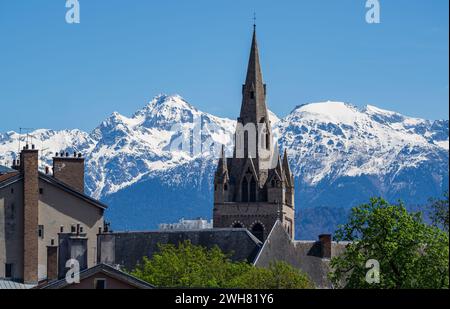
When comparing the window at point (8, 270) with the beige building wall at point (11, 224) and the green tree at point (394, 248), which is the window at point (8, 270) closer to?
the beige building wall at point (11, 224)

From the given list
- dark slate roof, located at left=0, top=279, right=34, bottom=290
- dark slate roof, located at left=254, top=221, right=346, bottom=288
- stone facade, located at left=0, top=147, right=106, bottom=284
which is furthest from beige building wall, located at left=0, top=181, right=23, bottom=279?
dark slate roof, located at left=254, top=221, right=346, bottom=288

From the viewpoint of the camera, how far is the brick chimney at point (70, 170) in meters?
107

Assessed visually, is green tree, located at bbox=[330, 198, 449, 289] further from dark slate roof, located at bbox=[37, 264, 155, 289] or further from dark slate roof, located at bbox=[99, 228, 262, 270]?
dark slate roof, located at bbox=[99, 228, 262, 270]

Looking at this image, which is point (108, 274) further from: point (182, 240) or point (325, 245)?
point (325, 245)

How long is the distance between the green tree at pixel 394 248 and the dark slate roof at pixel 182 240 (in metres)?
57.0

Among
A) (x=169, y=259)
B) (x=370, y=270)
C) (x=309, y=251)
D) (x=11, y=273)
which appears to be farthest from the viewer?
(x=309, y=251)

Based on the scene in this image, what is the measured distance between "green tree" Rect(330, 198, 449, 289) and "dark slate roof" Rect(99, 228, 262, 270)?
57034 mm

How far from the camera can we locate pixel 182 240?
15000cm

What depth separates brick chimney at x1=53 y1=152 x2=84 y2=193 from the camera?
107 m
